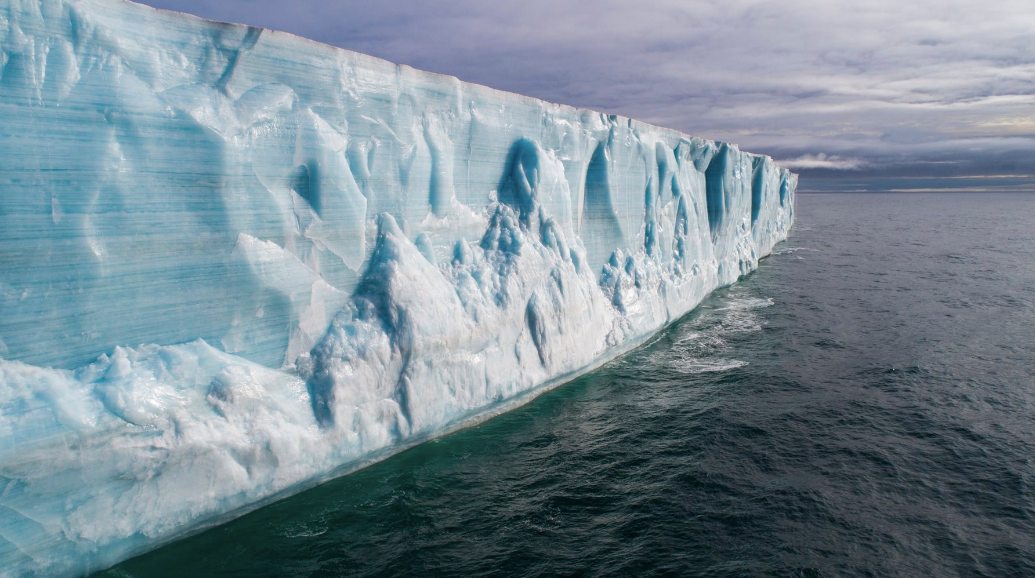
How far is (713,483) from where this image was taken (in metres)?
8.23

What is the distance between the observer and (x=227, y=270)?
675 centimetres

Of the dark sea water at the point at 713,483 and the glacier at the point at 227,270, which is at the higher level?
the glacier at the point at 227,270

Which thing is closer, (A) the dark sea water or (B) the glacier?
(B) the glacier

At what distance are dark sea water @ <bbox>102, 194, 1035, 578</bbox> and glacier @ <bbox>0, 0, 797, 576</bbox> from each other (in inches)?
30.4

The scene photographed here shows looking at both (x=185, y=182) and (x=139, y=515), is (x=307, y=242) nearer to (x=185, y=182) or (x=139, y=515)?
(x=185, y=182)

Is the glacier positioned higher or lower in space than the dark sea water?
higher

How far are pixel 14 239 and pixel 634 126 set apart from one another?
13.7 m

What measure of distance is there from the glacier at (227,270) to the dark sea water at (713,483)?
77cm

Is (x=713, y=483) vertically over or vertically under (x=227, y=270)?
under

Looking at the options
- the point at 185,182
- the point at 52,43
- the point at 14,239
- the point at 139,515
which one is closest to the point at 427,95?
the point at 185,182

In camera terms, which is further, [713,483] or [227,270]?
[713,483]

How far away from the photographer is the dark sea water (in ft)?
21.4

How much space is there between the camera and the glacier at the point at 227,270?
17.7ft

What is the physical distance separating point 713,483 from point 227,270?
7.82m
